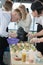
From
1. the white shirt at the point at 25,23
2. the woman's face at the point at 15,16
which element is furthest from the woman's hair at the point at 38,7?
→ the white shirt at the point at 25,23

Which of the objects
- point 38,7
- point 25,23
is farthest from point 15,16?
point 25,23

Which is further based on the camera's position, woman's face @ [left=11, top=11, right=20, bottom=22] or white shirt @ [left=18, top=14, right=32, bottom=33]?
white shirt @ [left=18, top=14, right=32, bottom=33]

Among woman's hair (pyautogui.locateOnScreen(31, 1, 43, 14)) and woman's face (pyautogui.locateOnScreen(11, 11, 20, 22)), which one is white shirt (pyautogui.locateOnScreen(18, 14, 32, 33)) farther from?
woman's hair (pyautogui.locateOnScreen(31, 1, 43, 14))

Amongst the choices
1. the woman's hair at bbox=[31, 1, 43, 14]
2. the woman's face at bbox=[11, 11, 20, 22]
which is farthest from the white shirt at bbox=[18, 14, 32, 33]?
the woman's hair at bbox=[31, 1, 43, 14]

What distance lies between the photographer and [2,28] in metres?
2.94

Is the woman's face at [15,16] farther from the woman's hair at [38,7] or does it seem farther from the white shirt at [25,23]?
the white shirt at [25,23]

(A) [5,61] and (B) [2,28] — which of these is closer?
(B) [2,28]

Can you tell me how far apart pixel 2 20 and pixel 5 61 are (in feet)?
5.41

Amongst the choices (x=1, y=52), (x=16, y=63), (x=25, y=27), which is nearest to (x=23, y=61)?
(x=16, y=63)

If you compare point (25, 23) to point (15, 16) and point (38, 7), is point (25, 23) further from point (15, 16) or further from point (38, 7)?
point (38, 7)

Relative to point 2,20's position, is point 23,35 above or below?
below

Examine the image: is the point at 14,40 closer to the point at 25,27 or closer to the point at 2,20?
the point at 2,20

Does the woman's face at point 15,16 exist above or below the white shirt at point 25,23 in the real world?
above

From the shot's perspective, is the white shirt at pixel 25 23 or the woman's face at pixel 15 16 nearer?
the woman's face at pixel 15 16
